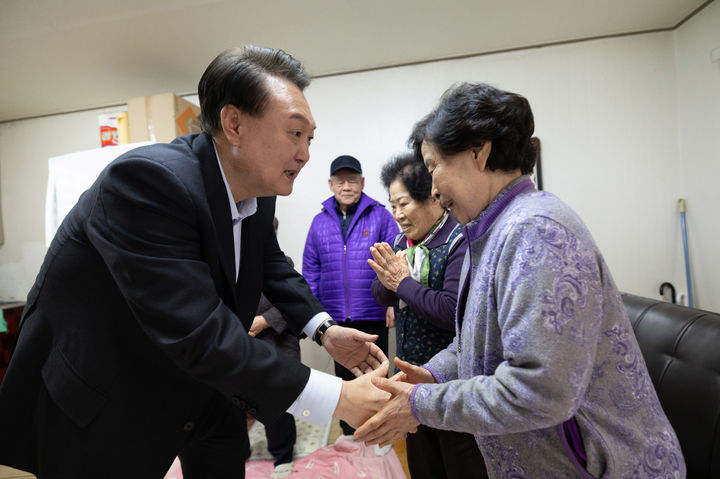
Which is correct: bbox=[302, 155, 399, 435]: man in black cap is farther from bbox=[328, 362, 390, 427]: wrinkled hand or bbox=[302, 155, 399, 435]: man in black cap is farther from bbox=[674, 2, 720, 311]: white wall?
bbox=[674, 2, 720, 311]: white wall

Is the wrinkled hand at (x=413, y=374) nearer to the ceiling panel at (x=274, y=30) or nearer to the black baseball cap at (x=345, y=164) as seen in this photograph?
the black baseball cap at (x=345, y=164)

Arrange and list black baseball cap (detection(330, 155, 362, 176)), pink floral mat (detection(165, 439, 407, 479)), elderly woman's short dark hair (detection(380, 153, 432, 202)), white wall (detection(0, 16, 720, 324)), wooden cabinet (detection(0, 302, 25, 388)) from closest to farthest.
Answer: elderly woman's short dark hair (detection(380, 153, 432, 202))
pink floral mat (detection(165, 439, 407, 479))
black baseball cap (detection(330, 155, 362, 176))
white wall (detection(0, 16, 720, 324))
wooden cabinet (detection(0, 302, 25, 388))

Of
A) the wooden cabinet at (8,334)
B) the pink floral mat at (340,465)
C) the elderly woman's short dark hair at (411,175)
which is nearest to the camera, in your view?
the elderly woman's short dark hair at (411,175)

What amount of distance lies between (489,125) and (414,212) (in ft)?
3.02

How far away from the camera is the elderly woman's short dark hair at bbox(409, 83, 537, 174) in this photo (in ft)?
2.99

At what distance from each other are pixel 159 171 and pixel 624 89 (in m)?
3.47

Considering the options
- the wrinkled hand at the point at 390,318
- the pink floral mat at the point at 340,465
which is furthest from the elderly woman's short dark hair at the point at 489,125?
the pink floral mat at the point at 340,465

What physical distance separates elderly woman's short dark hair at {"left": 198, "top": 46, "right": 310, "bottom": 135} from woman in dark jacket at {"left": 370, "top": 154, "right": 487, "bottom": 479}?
2.87 ft

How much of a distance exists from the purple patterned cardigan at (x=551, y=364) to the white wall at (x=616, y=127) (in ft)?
8.50

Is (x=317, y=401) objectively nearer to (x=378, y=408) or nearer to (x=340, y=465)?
(x=378, y=408)

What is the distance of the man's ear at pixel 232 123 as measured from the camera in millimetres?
1027

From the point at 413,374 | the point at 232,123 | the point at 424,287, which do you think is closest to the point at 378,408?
the point at 413,374

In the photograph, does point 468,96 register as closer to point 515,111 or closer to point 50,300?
point 515,111

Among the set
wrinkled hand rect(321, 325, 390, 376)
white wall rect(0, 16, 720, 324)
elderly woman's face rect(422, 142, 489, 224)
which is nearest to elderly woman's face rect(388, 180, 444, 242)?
wrinkled hand rect(321, 325, 390, 376)
